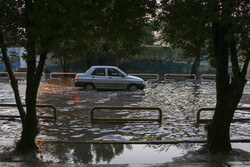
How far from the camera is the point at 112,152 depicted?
6.38 meters

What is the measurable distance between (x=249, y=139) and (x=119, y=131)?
3615 mm

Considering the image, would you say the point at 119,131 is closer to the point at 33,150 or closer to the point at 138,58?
the point at 33,150

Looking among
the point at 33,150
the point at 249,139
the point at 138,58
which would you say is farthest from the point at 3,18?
the point at 138,58

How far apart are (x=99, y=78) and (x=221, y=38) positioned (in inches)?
518

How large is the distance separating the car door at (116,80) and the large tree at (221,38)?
12.0 m

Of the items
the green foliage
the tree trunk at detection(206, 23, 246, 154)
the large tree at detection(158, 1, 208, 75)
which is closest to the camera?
the green foliage

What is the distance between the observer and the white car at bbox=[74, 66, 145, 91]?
61.3ft

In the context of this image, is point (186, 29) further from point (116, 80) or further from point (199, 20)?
point (116, 80)

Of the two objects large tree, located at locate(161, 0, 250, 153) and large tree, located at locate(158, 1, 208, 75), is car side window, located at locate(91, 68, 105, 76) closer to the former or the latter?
large tree, located at locate(158, 1, 208, 75)

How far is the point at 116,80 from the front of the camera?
18.7 meters

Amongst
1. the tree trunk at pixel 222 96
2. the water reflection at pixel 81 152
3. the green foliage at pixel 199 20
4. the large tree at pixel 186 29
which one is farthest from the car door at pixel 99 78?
the tree trunk at pixel 222 96

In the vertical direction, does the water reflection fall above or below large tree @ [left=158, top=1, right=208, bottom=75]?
below

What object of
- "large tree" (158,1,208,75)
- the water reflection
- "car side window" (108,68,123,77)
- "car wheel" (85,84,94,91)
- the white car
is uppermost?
"large tree" (158,1,208,75)

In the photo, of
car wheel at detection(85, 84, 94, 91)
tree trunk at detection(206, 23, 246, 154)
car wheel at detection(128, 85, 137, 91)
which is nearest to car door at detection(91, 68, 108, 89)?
car wheel at detection(85, 84, 94, 91)
